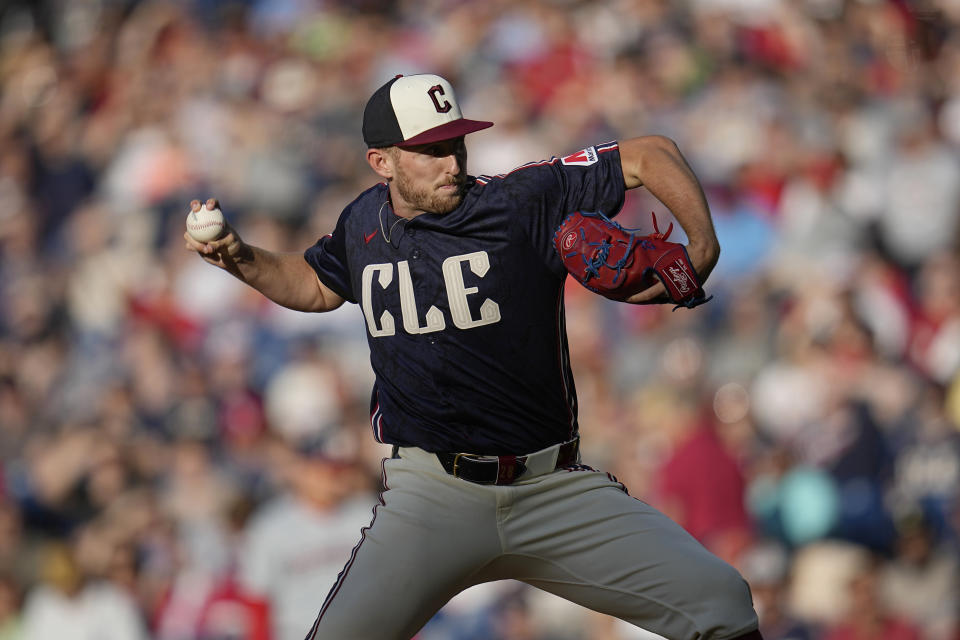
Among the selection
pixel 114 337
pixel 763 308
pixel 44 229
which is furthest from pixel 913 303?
pixel 44 229

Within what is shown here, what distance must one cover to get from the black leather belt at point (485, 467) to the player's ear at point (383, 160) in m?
0.90

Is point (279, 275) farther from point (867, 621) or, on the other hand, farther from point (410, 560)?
point (867, 621)

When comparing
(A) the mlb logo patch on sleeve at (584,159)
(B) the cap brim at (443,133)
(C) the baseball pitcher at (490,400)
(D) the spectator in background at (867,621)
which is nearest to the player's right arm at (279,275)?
(C) the baseball pitcher at (490,400)

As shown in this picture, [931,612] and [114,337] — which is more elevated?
[114,337]

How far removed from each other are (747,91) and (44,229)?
19.6 feet

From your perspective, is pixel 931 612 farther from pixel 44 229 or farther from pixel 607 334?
pixel 44 229

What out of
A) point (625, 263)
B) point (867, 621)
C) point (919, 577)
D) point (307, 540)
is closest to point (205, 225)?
point (625, 263)

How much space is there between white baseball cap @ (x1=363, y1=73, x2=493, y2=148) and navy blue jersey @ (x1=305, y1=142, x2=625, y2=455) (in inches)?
8.7

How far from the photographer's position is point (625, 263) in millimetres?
3900

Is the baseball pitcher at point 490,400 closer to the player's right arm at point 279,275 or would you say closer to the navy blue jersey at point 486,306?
the navy blue jersey at point 486,306

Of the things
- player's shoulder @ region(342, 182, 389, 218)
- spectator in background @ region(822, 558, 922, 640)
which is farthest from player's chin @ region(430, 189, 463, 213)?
spectator in background @ region(822, 558, 922, 640)

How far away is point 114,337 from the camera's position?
10484mm

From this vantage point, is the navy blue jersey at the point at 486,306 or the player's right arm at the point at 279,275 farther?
Result: the player's right arm at the point at 279,275

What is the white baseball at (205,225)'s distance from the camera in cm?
441
